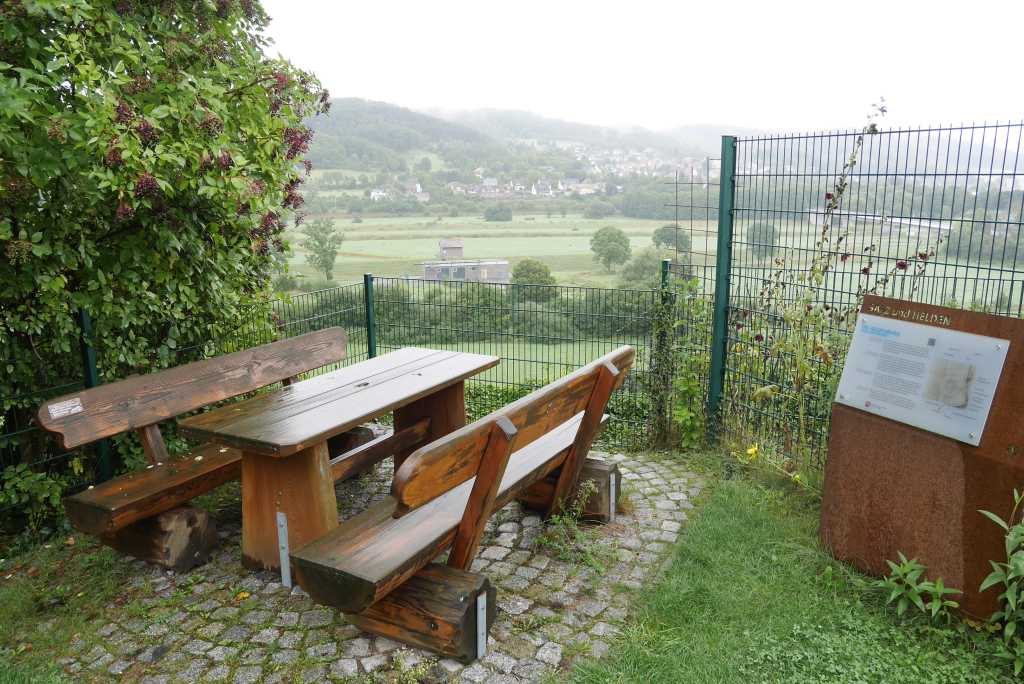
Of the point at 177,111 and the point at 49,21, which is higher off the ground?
the point at 49,21

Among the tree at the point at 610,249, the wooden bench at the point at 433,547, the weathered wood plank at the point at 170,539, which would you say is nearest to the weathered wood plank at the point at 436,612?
the wooden bench at the point at 433,547

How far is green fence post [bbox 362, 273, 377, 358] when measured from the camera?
7.11m

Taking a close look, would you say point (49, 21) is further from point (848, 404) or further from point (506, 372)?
point (848, 404)

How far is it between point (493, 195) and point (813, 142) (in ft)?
112

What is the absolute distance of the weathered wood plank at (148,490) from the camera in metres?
3.65

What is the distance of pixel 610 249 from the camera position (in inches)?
1017

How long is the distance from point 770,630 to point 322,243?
19.0 m

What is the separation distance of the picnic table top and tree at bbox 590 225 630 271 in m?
21.0

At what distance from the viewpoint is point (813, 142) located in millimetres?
4723

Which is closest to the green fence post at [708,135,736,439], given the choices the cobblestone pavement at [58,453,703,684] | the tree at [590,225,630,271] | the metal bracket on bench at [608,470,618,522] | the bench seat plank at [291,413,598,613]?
the cobblestone pavement at [58,453,703,684]

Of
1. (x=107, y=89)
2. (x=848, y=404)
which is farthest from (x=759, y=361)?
(x=107, y=89)

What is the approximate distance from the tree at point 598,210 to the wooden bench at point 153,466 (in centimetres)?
3126

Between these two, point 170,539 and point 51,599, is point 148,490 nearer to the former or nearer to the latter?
point 170,539

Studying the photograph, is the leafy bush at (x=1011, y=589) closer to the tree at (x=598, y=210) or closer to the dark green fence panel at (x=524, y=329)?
the dark green fence panel at (x=524, y=329)
